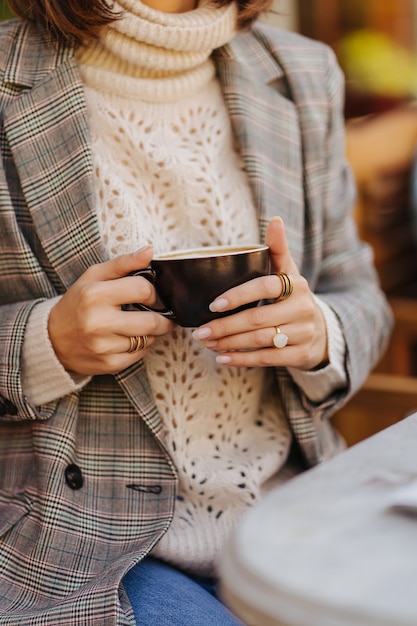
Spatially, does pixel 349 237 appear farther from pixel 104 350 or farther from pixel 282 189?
pixel 104 350

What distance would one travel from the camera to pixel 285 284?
1087mm

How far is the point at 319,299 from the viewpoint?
4.20ft

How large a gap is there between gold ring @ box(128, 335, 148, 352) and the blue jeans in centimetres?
30

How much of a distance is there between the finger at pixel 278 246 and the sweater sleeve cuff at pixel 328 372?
0.49 ft

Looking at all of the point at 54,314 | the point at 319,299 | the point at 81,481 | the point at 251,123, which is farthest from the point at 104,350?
the point at 251,123

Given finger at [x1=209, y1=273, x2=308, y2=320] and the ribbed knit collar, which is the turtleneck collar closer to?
the ribbed knit collar

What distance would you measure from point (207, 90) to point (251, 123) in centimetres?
9

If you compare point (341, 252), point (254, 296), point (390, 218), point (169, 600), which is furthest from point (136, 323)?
point (390, 218)

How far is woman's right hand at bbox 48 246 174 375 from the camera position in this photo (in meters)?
1.06

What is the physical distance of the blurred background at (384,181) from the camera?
5.81ft

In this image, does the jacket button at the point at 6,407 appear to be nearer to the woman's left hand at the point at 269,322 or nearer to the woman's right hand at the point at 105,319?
the woman's right hand at the point at 105,319

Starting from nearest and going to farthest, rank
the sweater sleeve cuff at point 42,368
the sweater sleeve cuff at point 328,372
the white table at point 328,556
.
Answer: the white table at point 328,556 → the sweater sleeve cuff at point 42,368 → the sweater sleeve cuff at point 328,372

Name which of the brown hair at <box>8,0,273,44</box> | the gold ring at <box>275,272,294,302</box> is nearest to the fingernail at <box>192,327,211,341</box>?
the gold ring at <box>275,272,294,302</box>

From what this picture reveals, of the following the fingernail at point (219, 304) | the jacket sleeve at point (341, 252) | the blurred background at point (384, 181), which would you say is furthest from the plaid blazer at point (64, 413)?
the blurred background at point (384, 181)
